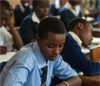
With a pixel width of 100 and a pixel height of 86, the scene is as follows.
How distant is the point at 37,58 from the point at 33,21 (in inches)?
68.7

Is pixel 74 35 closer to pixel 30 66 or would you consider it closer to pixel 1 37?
pixel 30 66

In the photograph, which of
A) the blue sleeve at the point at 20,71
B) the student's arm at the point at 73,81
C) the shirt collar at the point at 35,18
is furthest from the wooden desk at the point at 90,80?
the shirt collar at the point at 35,18

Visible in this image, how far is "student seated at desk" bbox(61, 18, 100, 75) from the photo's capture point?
5.94 ft

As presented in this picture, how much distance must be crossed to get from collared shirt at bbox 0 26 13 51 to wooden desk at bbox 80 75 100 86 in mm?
1140

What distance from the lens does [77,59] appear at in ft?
6.04

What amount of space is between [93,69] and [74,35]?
335 mm

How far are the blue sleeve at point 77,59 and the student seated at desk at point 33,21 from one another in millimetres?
1088

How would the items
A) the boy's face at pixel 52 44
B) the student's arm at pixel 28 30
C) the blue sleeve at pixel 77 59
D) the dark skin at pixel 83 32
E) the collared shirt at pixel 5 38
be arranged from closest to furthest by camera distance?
the boy's face at pixel 52 44 < the blue sleeve at pixel 77 59 < the dark skin at pixel 83 32 < the collared shirt at pixel 5 38 < the student's arm at pixel 28 30

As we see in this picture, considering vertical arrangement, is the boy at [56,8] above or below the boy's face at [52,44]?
below

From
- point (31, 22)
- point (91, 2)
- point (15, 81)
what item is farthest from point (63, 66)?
point (91, 2)

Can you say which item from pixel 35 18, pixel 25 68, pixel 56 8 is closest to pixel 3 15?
pixel 35 18

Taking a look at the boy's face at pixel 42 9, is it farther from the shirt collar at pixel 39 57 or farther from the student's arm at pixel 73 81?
the shirt collar at pixel 39 57

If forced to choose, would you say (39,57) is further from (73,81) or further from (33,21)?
(33,21)

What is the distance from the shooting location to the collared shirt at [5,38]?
2.68 m
